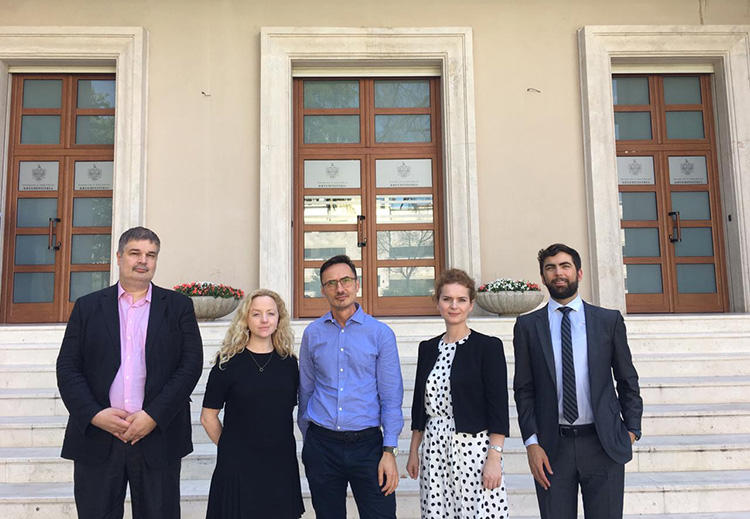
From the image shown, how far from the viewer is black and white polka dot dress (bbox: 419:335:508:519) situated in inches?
98.3

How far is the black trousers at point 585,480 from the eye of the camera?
8.30ft

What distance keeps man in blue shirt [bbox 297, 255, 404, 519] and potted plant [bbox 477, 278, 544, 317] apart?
3.98 meters

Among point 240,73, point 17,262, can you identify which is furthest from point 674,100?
point 17,262

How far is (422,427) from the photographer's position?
107 inches

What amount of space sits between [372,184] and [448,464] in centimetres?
567

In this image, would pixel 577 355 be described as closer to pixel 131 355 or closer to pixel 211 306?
pixel 131 355

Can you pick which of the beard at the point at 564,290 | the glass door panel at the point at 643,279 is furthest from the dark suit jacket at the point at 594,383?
the glass door panel at the point at 643,279

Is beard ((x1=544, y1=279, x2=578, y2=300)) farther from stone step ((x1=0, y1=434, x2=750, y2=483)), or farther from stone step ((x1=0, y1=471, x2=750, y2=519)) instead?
stone step ((x1=0, y1=434, x2=750, y2=483))

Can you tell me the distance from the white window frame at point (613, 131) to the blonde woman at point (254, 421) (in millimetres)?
5578

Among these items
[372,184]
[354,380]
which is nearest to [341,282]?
[354,380]

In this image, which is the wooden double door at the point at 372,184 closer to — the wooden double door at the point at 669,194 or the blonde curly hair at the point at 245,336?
the wooden double door at the point at 669,194

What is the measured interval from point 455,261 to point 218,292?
2.96 metres

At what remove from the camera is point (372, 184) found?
788cm

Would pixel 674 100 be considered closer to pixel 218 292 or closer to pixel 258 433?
pixel 218 292
